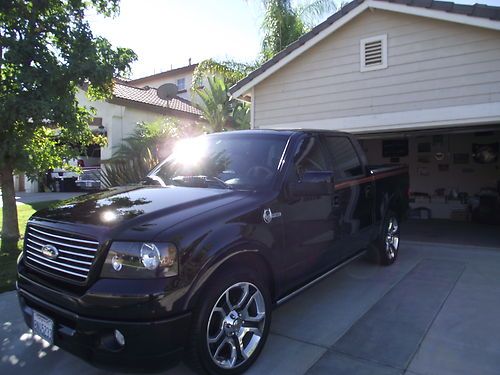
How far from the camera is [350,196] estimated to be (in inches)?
179

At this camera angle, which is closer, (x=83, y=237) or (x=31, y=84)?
(x=83, y=237)

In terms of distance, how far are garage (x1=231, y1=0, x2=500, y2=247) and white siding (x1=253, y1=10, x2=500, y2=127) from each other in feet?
0.05

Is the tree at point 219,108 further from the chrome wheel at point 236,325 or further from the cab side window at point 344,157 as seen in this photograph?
the chrome wheel at point 236,325

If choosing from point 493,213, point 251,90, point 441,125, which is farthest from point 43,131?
point 493,213

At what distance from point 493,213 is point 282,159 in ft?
29.5

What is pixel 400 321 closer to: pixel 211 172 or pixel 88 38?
pixel 211 172

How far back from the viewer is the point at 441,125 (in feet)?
23.5

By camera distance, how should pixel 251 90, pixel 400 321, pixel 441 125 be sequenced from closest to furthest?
pixel 400 321 → pixel 441 125 → pixel 251 90

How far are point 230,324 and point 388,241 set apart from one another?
3590 millimetres

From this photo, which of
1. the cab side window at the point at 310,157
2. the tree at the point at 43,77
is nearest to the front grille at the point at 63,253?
the cab side window at the point at 310,157

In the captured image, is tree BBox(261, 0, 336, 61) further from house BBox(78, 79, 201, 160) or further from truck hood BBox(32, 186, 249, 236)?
truck hood BBox(32, 186, 249, 236)

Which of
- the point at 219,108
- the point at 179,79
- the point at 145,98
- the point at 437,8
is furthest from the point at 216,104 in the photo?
the point at 179,79

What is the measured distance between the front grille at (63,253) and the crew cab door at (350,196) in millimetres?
2469

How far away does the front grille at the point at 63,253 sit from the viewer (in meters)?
2.66
